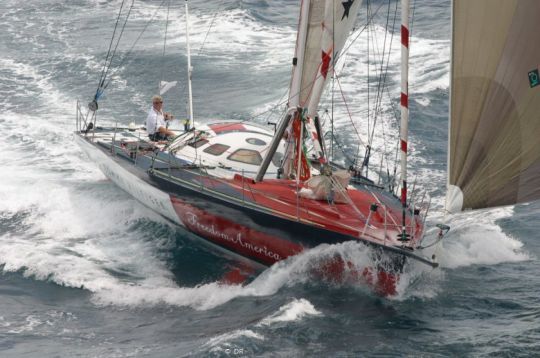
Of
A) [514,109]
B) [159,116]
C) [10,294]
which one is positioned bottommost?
[10,294]

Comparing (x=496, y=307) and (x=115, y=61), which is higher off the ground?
(x=115, y=61)

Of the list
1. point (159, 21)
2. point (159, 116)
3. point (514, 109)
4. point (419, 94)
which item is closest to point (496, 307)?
point (514, 109)

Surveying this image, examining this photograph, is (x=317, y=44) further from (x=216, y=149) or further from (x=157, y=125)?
(x=157, y=125)

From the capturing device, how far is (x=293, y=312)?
12.0m

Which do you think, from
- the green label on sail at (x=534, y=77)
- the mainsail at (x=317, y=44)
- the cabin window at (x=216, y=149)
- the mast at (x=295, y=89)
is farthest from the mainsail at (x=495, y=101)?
the cabin window at (x=216, y=149)

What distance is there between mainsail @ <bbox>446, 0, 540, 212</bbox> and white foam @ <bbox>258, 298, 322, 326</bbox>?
2.94 meters

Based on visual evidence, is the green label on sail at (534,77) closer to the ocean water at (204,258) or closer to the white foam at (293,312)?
the ocean water at (204,258)

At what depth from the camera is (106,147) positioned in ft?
60.4

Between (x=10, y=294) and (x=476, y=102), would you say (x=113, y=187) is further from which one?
(x=476, y=102)

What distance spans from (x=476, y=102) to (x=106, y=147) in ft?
33.4

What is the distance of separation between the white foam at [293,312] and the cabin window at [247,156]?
13.9ft

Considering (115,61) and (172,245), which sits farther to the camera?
(115,61)

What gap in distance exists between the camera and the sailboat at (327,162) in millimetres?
10234

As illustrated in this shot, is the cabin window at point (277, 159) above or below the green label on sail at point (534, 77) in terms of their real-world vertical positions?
below
